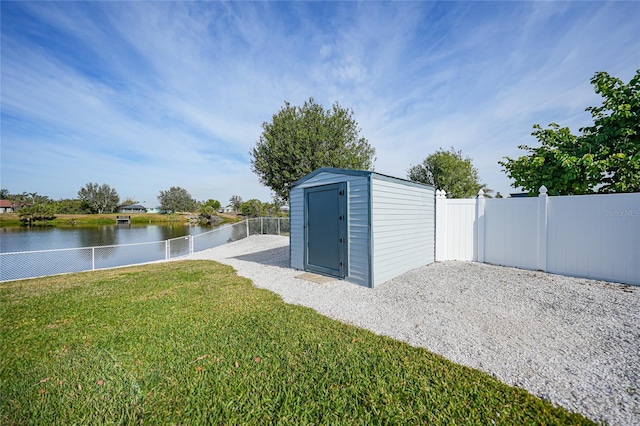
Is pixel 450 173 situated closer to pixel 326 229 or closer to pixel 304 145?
pixel 304 145

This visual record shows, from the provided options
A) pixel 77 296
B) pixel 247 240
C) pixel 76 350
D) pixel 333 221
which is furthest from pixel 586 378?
pixel 247 240

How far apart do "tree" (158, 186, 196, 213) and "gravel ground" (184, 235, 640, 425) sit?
59581mm

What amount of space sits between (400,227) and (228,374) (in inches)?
175

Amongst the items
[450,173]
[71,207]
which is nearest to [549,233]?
[450,173]

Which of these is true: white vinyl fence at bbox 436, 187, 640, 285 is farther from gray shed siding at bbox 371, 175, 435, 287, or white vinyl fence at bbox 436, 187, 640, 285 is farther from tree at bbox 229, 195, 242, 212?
tree at bbox 229, 195, 242, 212

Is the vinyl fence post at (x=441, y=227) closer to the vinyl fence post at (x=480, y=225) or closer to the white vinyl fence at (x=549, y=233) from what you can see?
the white vinyl fence at (x=549, y=233)

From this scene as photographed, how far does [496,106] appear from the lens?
311 inches

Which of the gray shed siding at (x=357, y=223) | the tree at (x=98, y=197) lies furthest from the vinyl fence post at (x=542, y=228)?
the tree at (x=98, y=197)

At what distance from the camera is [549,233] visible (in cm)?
537

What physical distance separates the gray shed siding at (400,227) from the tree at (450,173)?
1923cm

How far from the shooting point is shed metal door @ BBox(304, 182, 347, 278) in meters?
5.23

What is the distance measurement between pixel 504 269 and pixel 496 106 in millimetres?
5393

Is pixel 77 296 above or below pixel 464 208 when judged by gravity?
below

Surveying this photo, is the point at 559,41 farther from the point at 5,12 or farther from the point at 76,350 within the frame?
the point at 5,12
